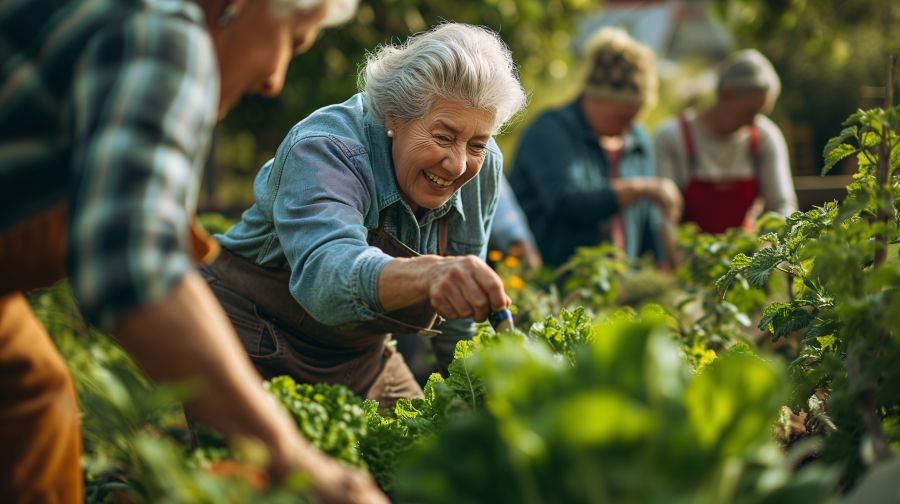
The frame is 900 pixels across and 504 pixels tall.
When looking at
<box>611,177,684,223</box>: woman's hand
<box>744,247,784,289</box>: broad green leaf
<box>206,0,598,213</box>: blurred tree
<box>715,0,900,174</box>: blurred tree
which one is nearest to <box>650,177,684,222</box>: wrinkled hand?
<box>611,177,684,223</box>: woman's hand

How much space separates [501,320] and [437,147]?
20.4 inches

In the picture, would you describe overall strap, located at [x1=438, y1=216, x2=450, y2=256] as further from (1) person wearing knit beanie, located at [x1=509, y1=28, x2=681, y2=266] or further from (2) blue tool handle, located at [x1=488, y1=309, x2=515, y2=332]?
(1) person wearing knit beanie, located at [x1=509, y1=28, x2=681, y2=266]

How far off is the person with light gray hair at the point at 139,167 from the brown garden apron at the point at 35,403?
0.01 metres

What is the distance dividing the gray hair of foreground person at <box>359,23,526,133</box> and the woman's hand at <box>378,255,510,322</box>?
632 millimetres

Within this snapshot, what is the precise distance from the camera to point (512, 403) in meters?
1.39

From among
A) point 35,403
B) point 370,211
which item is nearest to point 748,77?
point 370,211

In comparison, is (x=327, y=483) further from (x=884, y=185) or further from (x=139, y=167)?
(x=884, y=185)

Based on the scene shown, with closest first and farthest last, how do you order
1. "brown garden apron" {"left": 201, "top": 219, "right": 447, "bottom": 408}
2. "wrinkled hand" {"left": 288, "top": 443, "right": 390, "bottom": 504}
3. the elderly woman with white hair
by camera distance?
"wrinkled hand" {"left": 288, "top": 443, "right": 390, "bottom": 504}, the elderly woman with white hair, "brown garden apron" {"left": 201, "top": 219, "right": 447, "bottom": 408}

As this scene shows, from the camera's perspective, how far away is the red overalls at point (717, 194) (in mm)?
5988

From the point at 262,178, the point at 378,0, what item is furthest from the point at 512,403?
the point at 378,0

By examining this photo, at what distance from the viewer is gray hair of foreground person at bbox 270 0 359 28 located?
5.30 ft

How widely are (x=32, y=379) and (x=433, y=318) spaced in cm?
111

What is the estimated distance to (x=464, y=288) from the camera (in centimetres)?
212

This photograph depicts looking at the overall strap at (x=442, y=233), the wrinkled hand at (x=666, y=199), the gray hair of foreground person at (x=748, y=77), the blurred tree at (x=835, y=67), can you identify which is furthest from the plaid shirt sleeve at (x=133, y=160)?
the blurred tree at (x=835, y=67)
